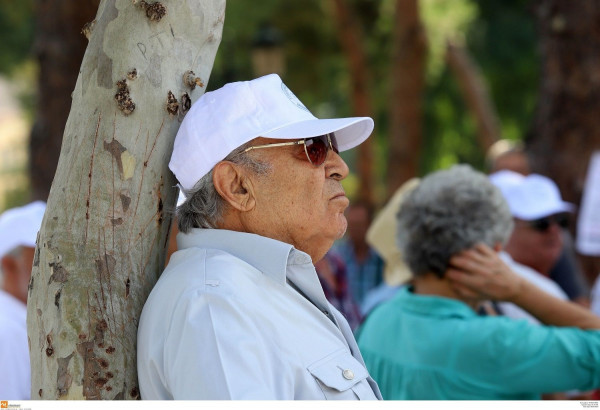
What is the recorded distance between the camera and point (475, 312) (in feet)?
10.6

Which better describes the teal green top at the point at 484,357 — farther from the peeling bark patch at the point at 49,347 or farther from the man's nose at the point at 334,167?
the peeling bark patch at the point at 49,347

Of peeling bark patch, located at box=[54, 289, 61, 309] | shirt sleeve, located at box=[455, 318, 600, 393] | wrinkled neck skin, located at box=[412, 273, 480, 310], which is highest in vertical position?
peeling bark patch, located at box=[54, 289, 61, 309]

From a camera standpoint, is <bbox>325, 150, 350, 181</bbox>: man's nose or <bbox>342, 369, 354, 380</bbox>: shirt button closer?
<bbox>342, 369, 354, 380</bbox>: shirt button

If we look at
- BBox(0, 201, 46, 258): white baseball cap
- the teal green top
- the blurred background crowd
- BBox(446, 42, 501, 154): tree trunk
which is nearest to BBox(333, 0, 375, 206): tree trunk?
the blurred background crowd

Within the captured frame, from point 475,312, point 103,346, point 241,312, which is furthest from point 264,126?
point 475,312

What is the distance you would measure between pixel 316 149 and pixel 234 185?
0.78 feet

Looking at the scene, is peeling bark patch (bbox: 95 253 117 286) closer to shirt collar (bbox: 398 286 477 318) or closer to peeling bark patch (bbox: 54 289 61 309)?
peeling bark patch (bbox: 54 289 61 309)

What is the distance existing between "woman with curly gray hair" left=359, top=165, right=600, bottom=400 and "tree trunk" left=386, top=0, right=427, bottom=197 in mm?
8482

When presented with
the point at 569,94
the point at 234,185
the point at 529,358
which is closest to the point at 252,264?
the point at 234,185

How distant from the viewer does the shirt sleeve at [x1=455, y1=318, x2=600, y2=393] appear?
2934 millimetres

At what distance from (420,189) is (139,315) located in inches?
61.2

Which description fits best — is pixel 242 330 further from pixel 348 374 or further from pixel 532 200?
pixel 532 200

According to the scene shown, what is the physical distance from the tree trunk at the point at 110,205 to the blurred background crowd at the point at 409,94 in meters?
1.88

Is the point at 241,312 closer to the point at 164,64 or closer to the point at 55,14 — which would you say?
the point at 164,64
